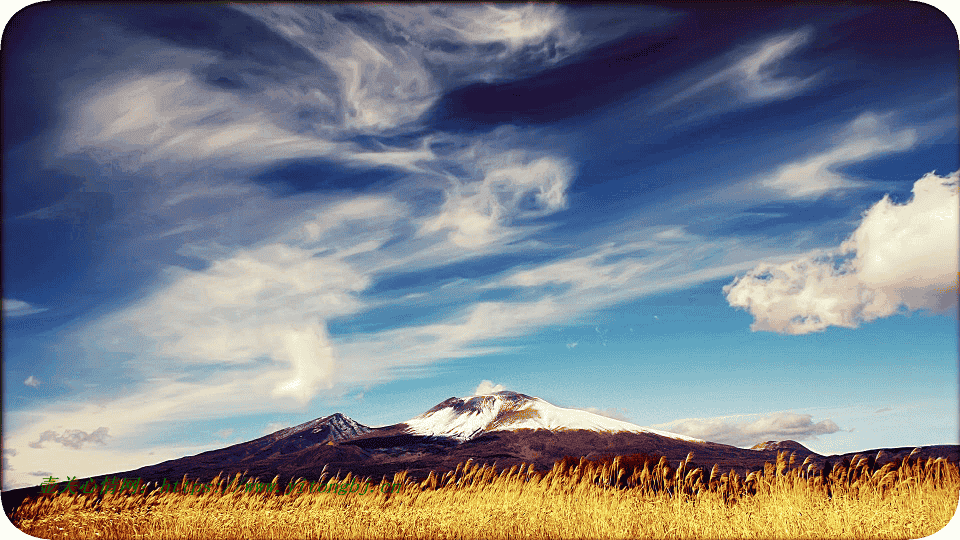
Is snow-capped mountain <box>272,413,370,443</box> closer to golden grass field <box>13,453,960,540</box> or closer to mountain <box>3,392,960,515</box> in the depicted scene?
mountain <box>3,392,960,515</box>

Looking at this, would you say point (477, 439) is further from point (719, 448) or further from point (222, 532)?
point (222, 532)

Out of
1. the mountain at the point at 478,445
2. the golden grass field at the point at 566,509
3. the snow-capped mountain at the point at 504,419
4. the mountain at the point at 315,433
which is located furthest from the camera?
the mountain at the point at 315,433

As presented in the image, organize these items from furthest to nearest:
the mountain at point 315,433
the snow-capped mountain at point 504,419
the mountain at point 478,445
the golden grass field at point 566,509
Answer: the mountain at point 315,433
the snow-capped mountain at point 504,419
the mountain at point 478,445
the golden grass field at point 566,509

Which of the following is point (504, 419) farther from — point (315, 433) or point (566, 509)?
point (566, 509)

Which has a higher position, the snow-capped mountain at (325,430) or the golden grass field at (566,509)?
the snow-capped mountain at (325,430)

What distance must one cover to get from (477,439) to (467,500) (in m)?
40.3

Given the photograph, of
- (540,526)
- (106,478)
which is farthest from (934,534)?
(106,478)

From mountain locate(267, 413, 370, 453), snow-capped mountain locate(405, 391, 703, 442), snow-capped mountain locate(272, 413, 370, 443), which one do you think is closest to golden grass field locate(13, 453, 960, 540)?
snow-capped mountain locate(405, 391, 703, 442)

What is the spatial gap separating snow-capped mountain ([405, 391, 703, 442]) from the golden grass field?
34.1 m

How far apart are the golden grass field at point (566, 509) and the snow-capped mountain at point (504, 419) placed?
112ft

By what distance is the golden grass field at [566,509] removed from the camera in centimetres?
1302

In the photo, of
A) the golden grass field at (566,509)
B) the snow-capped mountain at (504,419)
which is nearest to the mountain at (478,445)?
the snow-capped mountain at (504,419)

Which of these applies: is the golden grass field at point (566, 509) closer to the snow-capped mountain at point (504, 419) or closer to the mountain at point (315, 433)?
the snow-capped mountain at point (504, 419)

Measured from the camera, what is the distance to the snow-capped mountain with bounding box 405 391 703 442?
167 feet
